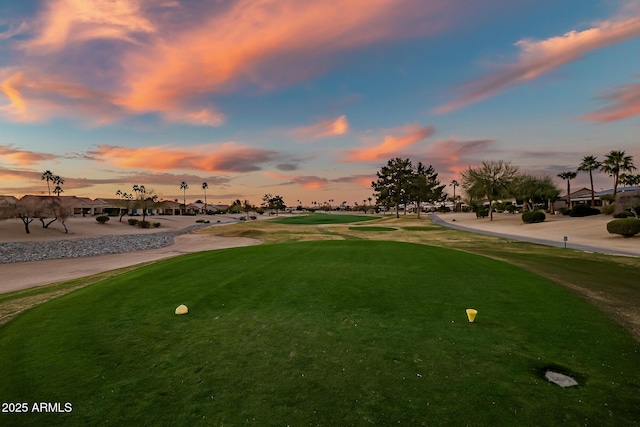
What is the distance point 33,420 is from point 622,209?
194 ft

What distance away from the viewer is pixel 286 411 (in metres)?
4.25

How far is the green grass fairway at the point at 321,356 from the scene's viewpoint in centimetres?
425

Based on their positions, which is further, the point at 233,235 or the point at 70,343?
the point at 233,235

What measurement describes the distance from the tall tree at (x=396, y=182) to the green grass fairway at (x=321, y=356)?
85268 mm

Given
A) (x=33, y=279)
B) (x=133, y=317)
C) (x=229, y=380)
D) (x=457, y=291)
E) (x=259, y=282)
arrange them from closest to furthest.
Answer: (x=229, y=380) → (x=133, y=317) → (x=457, y=291) → (x=259, y=282) → (x=33, y=279)

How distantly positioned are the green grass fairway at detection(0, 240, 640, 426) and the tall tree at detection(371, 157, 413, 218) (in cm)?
8527

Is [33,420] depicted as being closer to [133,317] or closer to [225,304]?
[133,317]

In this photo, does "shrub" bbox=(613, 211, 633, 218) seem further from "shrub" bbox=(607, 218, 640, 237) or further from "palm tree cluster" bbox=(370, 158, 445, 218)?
"palm tree cluster" bbox=(370, 158, 445, 218)

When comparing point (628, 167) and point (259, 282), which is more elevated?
point (628, 167)

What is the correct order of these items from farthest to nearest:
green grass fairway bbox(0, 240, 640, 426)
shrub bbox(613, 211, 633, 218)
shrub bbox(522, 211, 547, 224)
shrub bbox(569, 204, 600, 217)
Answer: shrub bbox(569, 204, 600, 217) → shrub bbox(522, 211, 547, 224) → shrub bbox(613, 211, 633, 218) → green grass fairway bbox(0, 240, 640, 426)

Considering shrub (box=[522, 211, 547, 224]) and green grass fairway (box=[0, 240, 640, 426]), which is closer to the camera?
green grass fairway (box=[0, 240, 640, 426])

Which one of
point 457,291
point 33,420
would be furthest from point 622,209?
point 33,420

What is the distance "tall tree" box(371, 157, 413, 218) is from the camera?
306ft

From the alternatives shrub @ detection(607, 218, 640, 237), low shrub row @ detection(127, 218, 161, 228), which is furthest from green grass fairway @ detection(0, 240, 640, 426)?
low shrub row @ detection(127, 218, 161, 228)
